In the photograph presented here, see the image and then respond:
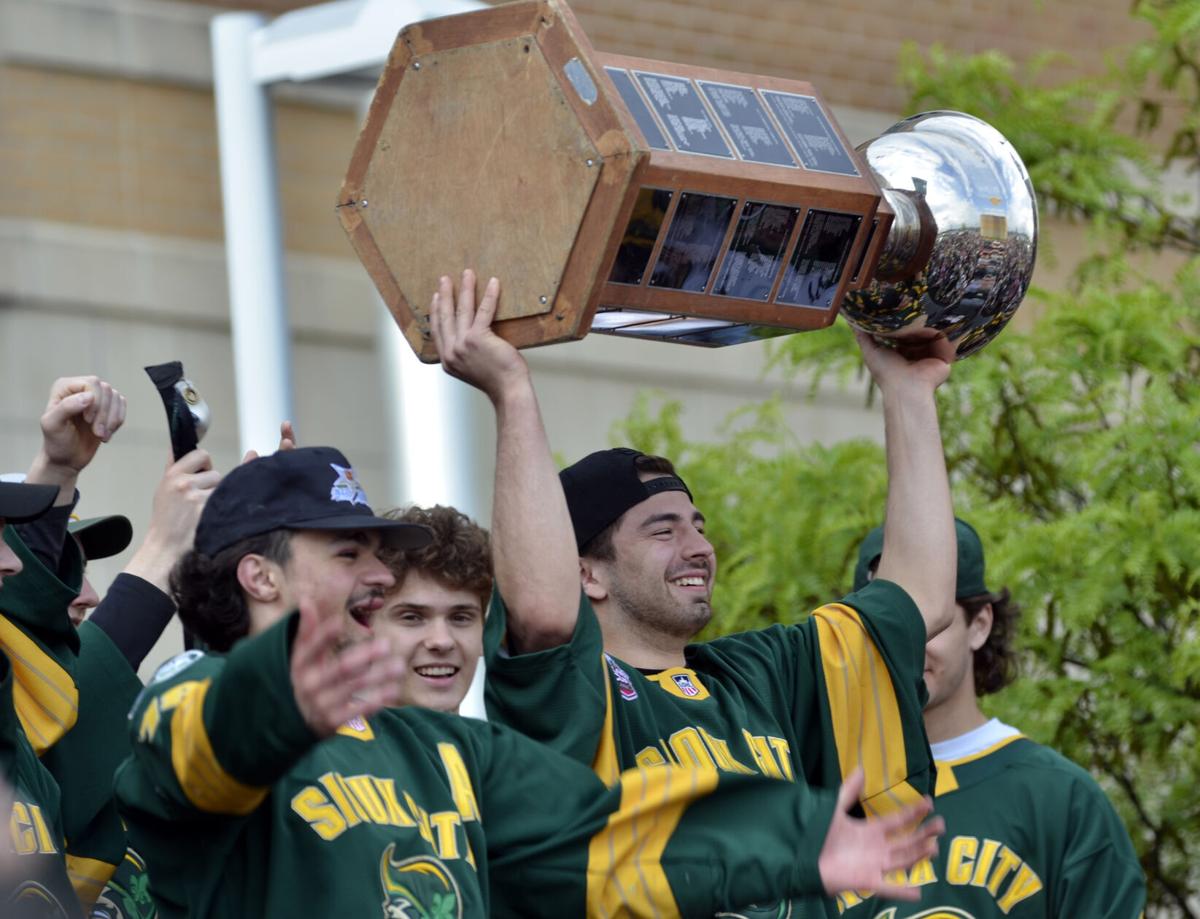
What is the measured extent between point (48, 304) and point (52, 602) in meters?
3.80

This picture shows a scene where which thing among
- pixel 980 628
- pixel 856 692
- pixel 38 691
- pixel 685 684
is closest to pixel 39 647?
pixel 38 691

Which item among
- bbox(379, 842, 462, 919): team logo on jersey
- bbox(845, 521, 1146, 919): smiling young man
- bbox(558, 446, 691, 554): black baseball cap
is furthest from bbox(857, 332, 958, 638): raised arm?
bbox(379, 842, 462, 919): team logo on jersey

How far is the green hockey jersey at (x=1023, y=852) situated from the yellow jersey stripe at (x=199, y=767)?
81.8 inches

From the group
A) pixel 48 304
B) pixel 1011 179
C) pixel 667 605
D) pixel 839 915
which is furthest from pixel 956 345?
pixel 48 304

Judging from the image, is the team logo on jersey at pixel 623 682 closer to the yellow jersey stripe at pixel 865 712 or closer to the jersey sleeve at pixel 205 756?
the yellow jersey stripe at pixel 865 712

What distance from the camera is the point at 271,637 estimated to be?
9.59 ft

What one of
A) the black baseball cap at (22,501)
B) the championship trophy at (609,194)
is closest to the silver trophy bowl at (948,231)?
the championship trophy at (609,194)

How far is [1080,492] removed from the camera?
677 centimetres

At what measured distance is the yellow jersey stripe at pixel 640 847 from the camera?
3600 mm

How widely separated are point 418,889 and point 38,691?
112 centimetres

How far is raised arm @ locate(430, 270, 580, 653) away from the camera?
149 inches

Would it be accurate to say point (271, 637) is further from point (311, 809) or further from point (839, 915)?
point (839, 915)

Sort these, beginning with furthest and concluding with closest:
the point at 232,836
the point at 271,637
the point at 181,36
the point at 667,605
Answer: the point at 181,36, the point at 667,605, the point at 232,836, the point at 271,637

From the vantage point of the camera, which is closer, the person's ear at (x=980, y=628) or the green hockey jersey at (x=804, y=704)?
the green hockey jersey at (x=804, y=704)
